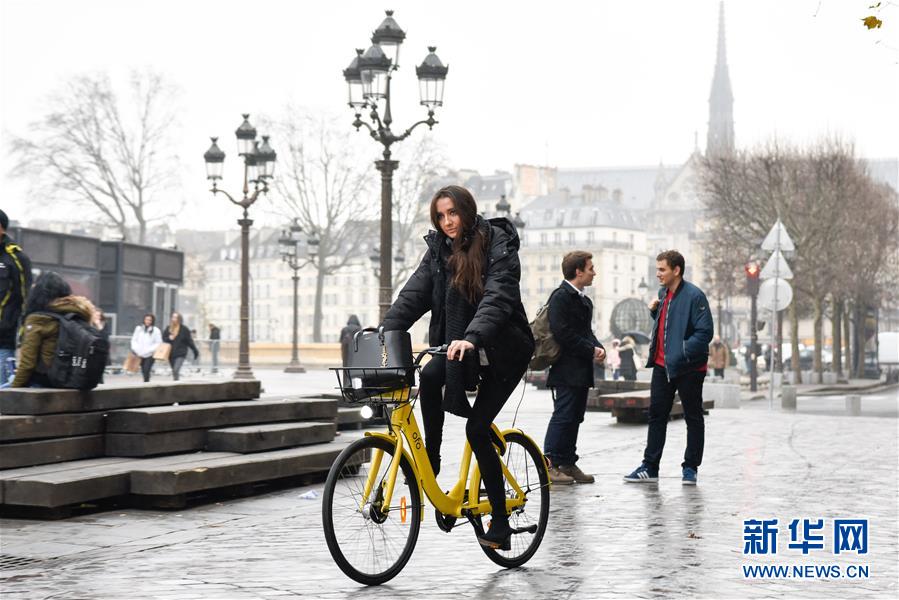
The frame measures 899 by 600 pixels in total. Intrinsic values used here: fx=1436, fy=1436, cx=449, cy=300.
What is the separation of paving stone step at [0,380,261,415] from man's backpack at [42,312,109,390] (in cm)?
11

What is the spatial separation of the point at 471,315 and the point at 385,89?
13545mm

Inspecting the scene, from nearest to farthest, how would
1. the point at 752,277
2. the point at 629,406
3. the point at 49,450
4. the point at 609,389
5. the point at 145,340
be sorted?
the point at 49,450 → the point at 629,406 → the point at 609,389 → the point at 145,340 → the point at 752,277

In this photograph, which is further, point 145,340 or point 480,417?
point 145,340

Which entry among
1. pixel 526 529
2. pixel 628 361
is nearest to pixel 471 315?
pixel 526 529

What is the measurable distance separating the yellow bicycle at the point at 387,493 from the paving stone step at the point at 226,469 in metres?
2.71

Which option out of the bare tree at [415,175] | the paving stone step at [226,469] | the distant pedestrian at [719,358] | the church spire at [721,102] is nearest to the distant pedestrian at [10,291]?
the paving stone step at [226,469]

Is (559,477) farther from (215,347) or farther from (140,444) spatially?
(215,347)

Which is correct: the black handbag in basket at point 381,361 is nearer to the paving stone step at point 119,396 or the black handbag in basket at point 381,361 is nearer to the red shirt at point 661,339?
the paving stone step at point 119,396

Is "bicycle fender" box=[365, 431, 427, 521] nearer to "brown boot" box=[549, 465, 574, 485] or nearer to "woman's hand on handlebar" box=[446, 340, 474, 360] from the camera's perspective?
"woman's hand on handlebar" box=[446, 340, 474, 360]

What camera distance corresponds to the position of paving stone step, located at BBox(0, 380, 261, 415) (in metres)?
9.01

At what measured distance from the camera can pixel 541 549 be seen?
7711mm

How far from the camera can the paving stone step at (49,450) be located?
8859 millimetres

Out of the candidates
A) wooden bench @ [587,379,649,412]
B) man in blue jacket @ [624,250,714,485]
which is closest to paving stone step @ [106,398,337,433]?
man in blue jacket @ [624,250,714,485]

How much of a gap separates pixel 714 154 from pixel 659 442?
48256 millimetres
